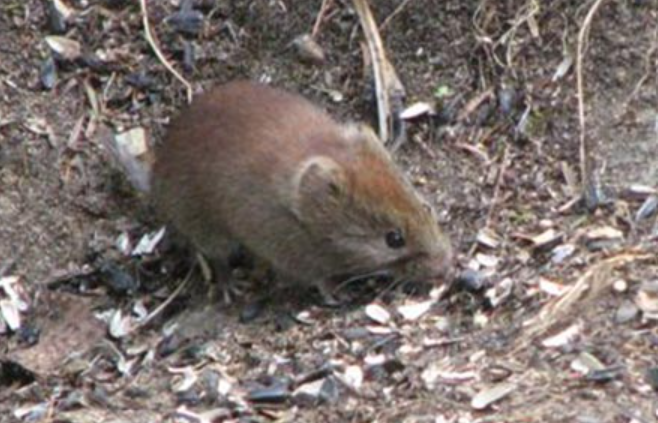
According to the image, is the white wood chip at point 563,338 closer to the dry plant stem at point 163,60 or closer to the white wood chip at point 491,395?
the white wood chip at point 491,395

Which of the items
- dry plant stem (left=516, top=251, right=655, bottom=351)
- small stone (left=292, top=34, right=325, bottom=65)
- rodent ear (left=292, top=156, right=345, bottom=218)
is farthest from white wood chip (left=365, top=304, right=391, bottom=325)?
small stone (left=292, top=34, right=325, bottom=65)

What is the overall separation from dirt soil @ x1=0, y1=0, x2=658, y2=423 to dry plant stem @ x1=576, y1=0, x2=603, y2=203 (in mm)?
26

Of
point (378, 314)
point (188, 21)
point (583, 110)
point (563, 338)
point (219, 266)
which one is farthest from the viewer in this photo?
point (188, 21)

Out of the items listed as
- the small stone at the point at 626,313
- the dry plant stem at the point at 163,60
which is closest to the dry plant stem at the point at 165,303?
the dry plant stem at the point at 163,60

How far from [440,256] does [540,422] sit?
1553mm

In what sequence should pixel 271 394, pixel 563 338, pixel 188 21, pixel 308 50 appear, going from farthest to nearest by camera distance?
pixel 188 21 → pixel 308 50 → pixel 271 394 → pixel 563 338

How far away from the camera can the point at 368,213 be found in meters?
10.2

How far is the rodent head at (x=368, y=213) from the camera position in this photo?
10.1 meters

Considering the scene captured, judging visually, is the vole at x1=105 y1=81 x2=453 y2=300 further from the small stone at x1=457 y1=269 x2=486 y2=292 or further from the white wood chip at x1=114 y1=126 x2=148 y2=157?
the white wood chip at x1=114 y1=126 x2=148 y2=157

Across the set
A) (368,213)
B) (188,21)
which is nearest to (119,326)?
(368,213)

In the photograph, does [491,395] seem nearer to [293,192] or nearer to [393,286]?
[393,286]

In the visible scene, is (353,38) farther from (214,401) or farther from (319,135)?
(214,401)

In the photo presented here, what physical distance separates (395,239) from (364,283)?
0.43 metres

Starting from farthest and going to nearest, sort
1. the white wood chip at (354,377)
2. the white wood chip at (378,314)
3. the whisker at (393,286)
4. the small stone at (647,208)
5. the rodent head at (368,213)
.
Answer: the whisker at (393,286) → the rodent head at (368,213) → the small stone at (647,208) → the white wood chip at (378,314) → the white wood chip at (354,377)
